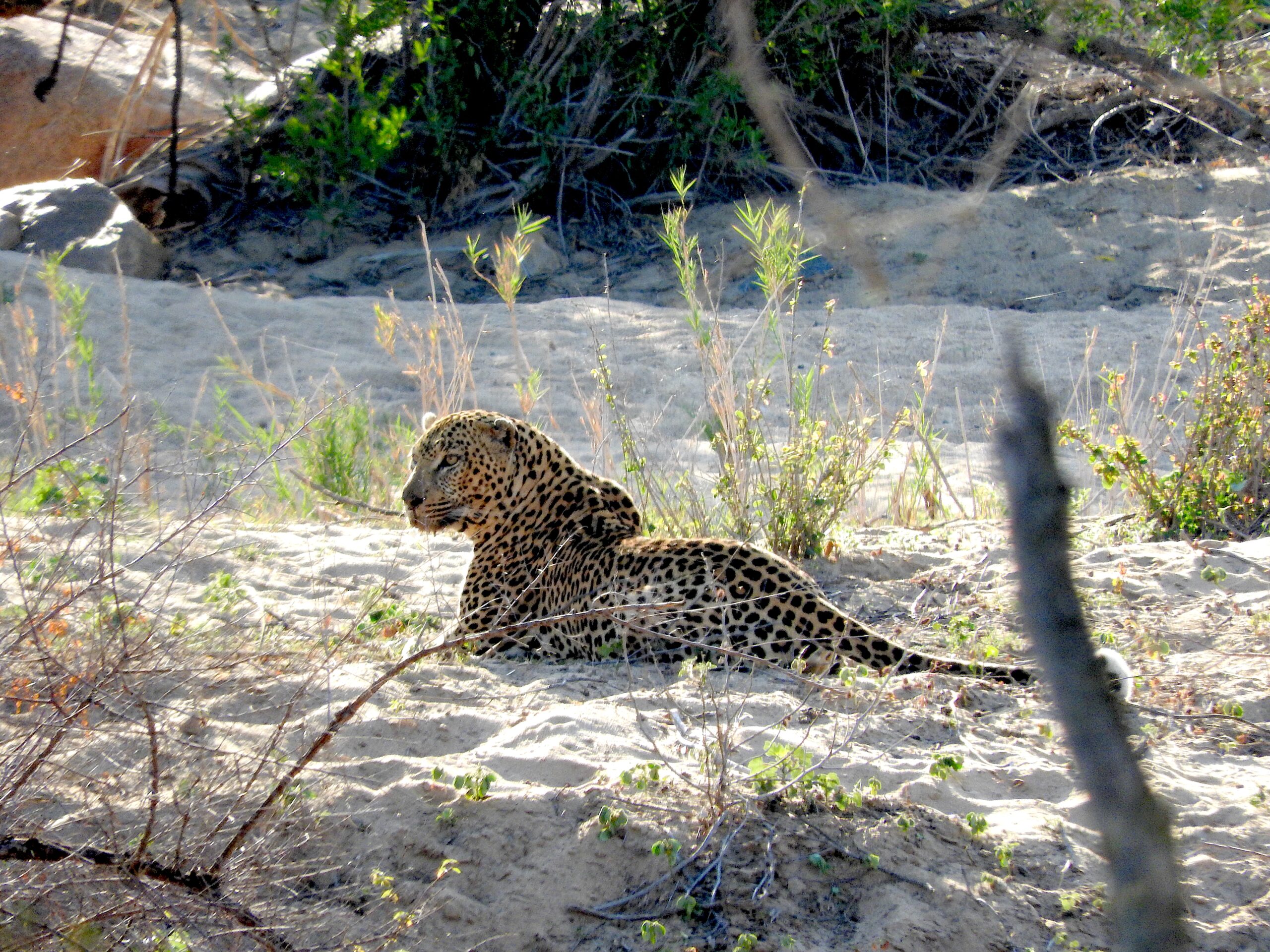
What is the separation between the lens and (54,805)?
297 centimetres

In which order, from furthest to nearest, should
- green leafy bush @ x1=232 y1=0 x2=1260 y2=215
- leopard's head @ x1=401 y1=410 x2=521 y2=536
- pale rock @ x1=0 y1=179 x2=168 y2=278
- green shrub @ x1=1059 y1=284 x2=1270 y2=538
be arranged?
green leafy bush @ x1=232 y1=0 x2=1260 y2=215 < pale rock @ x1=0 y1=179 x2=168 y2=278 < green shrub @ x1=1059 y1=284 x2=1270 y2=538 < leopard's head @ x1=401 y1=410 x2=521 y2=536

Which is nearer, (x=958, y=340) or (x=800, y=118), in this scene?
(x=958, y=340)

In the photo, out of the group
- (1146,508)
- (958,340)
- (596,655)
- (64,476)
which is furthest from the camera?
(958,340)

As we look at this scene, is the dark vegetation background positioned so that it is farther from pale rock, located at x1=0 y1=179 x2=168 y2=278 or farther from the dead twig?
the dead twig

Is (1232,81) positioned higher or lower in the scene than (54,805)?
higher

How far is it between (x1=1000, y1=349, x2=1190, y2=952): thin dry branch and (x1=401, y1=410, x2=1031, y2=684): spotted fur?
8.88 feet

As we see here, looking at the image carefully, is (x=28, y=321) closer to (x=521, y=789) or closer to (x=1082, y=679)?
(x=521, y=789)

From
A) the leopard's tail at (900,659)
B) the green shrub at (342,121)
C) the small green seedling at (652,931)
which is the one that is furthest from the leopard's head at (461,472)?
the green shrub at (342,121)

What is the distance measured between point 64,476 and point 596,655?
251cm

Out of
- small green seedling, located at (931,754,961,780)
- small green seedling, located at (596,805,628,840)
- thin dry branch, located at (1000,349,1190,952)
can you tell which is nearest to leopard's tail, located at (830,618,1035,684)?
small green seedling, located at (931,754,961,780)

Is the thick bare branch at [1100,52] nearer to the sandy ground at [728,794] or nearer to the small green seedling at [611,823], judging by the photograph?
the sandy ground at [728,794]

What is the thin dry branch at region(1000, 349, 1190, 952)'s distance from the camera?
759 millimetres

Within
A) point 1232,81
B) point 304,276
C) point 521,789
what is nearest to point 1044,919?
point 521,789

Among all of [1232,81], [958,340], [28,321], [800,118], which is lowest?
[28,321]
